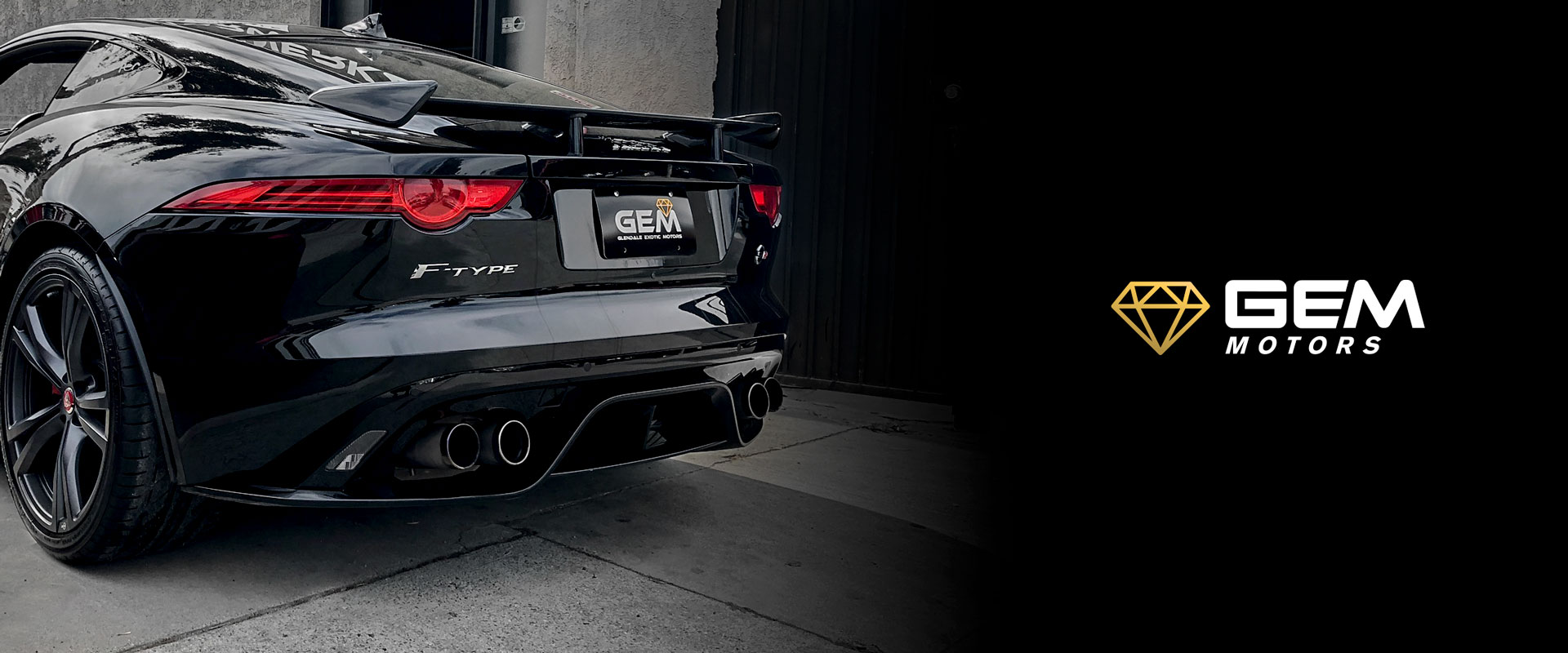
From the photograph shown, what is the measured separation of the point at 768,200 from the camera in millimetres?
3098

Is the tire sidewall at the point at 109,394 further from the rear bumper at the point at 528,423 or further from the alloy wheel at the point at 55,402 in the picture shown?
the rear bumper at the point at 528,423

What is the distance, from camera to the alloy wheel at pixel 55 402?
2.61 meters

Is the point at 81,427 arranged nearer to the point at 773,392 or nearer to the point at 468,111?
the point at 468,111

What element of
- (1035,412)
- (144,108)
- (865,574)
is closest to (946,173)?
(865,574)

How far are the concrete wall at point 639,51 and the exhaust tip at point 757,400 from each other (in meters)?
3.29

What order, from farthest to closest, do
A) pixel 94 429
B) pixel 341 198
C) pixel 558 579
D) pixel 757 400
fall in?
1. pixel 757 400
2. pixel 558 579
3. pixel 94 429
4. pixel 341 198

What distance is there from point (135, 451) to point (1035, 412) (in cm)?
206

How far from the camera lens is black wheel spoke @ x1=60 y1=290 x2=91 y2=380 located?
262 centimetres

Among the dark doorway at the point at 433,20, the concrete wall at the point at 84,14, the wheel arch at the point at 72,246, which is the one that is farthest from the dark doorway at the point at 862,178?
the concrete wall at the point at 84,14

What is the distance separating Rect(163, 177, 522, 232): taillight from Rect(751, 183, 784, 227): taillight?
90cm

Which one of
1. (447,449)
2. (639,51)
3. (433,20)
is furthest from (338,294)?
(433,20)

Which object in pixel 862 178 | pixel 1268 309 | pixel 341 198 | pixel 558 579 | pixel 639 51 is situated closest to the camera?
pixel 1268 309

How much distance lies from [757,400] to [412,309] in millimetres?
955

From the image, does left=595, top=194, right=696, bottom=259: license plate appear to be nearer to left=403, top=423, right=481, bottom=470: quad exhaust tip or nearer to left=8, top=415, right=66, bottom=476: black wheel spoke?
left=403, top=423, right=481, bottom=470: quad exhaust tip
